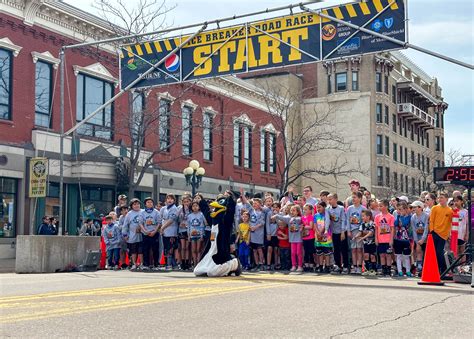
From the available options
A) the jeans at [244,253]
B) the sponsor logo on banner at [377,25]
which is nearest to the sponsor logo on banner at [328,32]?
the sponsor logo on banner at [377,25]

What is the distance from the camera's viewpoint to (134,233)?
59.8ft

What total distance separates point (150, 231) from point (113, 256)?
1.56 meters

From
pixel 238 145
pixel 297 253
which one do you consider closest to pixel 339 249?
pixel 297 253

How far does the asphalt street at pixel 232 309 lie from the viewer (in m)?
7.22

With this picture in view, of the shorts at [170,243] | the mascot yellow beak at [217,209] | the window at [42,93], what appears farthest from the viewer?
the window at [42,93]

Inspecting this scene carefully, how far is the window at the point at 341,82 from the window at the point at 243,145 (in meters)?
19.1

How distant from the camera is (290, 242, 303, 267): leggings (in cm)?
1714

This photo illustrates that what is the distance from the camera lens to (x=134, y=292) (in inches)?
423

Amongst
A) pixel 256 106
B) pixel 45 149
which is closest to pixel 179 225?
pixel 45 149

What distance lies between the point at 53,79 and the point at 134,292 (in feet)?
66.2

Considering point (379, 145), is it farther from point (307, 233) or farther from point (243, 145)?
point (307, 233)

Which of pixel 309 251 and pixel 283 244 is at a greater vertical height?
pixel 283 244

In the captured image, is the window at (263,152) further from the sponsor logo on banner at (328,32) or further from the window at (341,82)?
the sponsor logo on banner at (328,32)

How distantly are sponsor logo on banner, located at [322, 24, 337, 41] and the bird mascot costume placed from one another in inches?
231
